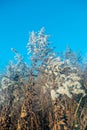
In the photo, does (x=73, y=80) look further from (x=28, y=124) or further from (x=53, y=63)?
(x=28, y=124)

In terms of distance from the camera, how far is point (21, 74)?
566 inches

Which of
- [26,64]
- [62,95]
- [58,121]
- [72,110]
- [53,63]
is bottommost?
[58,121]

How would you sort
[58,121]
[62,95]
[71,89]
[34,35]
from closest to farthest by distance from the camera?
1. [58,121]
2. [62,95]
3. [71,89]
4. [34,35]

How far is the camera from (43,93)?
14.6m

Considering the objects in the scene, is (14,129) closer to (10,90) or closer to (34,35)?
(10,90)

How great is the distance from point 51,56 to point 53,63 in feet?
3.71

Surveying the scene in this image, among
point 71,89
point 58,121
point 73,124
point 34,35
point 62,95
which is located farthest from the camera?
point 34,35

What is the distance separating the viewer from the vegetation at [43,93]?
29.6 feet

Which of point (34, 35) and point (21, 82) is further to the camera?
point (34, 35)

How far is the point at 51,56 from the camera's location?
14375 millimetres

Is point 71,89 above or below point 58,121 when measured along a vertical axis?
above

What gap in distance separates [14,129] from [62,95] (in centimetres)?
400

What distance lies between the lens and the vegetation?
9.02 m

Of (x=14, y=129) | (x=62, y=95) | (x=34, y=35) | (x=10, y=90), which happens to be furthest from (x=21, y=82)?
(x=14, y=129)
